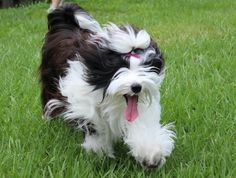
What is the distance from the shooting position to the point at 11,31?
30.5 ft

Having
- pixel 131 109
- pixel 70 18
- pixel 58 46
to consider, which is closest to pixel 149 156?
pixel 131 109

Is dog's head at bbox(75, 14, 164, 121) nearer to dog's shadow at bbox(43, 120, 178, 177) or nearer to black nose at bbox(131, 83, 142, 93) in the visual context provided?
black nose at bbox(131, 83, 142, 93)

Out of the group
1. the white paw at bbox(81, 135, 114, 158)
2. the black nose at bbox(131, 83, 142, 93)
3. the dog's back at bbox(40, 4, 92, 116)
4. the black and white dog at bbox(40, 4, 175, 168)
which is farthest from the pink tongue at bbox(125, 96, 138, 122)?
the dog's back at bbox(40, 4, 92, 116)

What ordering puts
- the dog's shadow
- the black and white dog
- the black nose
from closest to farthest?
the black nose, the black and white dog, the dog's shadow

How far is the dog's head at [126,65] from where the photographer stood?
2793 mm

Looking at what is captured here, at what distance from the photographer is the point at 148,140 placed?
9.89ft

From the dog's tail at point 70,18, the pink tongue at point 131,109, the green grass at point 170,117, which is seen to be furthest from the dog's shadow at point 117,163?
the dog's tail at point 70,18

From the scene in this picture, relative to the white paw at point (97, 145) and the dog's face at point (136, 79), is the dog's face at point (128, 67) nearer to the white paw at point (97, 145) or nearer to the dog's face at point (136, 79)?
the dog's face at point (136, 79)

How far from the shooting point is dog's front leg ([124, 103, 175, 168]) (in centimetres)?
300

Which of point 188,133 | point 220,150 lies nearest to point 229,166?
point 220,150

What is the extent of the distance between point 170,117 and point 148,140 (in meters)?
1.10

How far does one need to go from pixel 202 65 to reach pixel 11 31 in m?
4.48

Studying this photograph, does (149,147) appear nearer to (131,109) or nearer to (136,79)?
(131,109)

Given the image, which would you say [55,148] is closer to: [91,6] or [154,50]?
[154,50]
